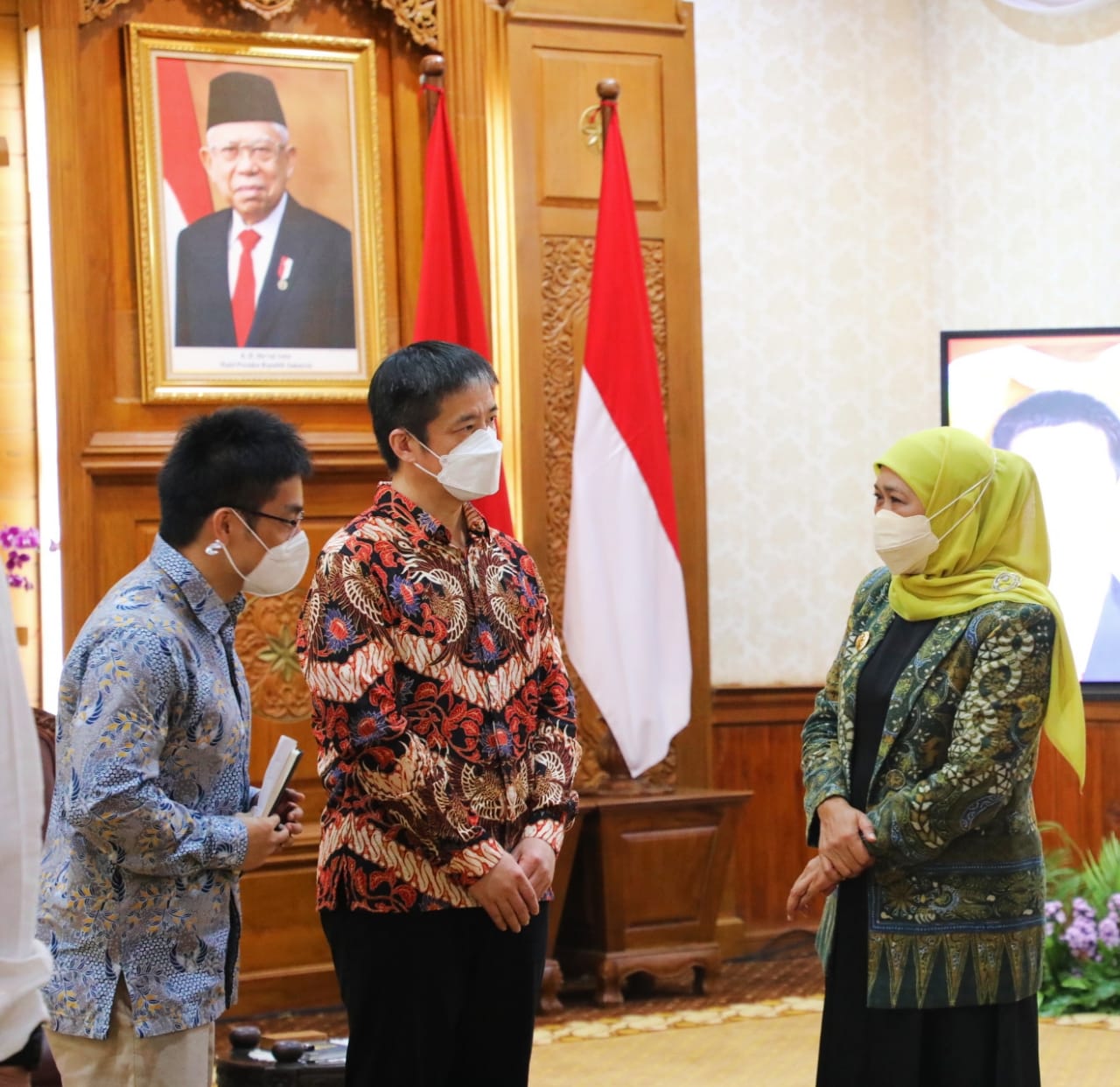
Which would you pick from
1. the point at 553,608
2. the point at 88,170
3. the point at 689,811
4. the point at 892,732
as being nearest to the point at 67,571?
the point at 88,170

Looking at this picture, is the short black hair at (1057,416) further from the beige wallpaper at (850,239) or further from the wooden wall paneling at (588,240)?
the wooden wall paneling at (588,240)

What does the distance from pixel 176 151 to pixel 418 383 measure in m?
2.39

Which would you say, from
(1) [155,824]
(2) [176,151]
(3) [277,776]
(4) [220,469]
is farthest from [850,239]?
(1) [155,824]

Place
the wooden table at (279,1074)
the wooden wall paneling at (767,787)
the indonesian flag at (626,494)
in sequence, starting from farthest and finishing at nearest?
the wooden wall paneling at (767,787) → the indonesian flag at (626,494) → the wooden table at (279,1074)

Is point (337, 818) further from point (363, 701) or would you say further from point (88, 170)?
point (88, 170)

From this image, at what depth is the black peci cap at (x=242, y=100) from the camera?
172 inches

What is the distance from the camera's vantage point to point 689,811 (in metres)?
4.48

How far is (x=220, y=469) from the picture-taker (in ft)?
7.01

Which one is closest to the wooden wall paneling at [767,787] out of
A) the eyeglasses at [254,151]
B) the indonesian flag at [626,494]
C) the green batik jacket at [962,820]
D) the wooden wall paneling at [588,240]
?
the wooden wall paneling at [588,240]

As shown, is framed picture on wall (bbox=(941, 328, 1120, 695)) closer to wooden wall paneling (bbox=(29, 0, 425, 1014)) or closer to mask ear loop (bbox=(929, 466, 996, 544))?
wooden wall paneling (bbox=(29, 0, 425, 1014))

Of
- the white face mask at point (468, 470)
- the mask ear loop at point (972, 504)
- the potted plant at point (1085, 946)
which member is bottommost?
the potted plant at point (1085, 946)

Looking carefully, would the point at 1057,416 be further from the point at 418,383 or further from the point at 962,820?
the point at 418,383

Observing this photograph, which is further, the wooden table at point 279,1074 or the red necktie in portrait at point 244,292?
the red necktie in portrait at point 244,292

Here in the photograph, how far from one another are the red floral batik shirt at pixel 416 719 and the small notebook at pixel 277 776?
6 centimetres
